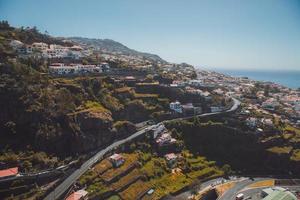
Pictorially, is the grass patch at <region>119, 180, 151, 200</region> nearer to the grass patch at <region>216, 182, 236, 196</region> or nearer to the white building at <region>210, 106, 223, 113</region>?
the grass patch at <region>216, 182, 236, 196</region>

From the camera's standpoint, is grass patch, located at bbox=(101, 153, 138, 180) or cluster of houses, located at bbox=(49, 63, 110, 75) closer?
grass patch, located at bbox=(101, 153, 138, 180)

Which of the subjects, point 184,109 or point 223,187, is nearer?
point 223,187

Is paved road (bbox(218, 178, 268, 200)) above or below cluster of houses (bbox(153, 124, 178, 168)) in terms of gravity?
below

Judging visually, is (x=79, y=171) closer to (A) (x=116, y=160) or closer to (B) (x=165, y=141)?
(A) (x=116, y=160)

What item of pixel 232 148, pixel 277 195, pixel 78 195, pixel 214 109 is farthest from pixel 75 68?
pixel 277 195

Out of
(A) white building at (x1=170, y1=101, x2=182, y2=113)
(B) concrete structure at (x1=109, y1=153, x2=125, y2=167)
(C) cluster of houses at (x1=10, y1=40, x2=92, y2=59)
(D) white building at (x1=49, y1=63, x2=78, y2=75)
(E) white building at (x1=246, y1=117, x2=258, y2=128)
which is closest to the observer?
(B) concrete structure at (x1=109, y1=153, x2=125, y2=167)

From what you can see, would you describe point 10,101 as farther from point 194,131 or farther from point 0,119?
point 194,131

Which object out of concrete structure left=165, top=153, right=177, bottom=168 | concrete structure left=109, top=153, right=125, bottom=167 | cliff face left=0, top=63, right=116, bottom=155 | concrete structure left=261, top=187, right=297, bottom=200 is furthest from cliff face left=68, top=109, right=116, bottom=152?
concrete structure left=261, top=187, right=297, bottom=200

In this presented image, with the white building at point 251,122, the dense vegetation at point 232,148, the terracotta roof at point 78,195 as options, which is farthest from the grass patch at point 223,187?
the terracotta roof at point 78,195

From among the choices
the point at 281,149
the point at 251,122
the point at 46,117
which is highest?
the point at 46,117

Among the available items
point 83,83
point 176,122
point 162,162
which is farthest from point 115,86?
point 162,162
